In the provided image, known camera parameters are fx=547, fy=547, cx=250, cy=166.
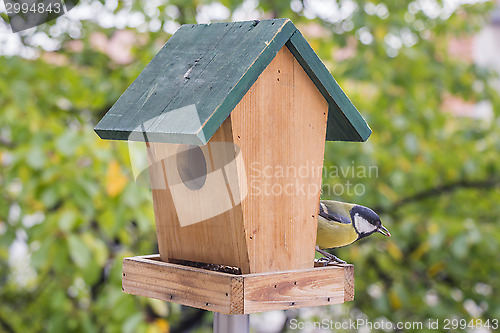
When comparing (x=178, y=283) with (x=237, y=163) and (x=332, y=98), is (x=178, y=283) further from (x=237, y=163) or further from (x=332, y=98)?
(x=332, y=98)

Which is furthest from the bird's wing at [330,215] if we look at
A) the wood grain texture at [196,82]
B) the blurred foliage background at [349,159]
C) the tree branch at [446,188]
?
the tree branch at [446,188]

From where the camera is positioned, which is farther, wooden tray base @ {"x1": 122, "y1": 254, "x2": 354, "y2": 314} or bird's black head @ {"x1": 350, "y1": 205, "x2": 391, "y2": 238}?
bird's black head @ {"x1": 350, "y1": 205, "x2": 391, "y2": 238}

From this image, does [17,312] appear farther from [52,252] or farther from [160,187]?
[160,187]

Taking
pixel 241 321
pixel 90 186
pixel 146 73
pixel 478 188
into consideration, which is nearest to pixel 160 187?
pixel 146 73

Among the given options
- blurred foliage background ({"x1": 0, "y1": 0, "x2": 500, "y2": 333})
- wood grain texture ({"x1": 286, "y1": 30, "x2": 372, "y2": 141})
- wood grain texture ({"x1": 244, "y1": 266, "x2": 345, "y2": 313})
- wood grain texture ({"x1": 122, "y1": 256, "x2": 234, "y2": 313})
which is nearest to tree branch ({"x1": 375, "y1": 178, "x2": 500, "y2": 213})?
blurred foliage background ({"x1": 0, "y1": 0, "x2": 500, "y2": 333})

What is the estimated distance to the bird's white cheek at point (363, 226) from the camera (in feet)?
4.50

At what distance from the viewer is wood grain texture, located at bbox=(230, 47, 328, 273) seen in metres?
1.24

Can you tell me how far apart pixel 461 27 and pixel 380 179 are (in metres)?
1.07

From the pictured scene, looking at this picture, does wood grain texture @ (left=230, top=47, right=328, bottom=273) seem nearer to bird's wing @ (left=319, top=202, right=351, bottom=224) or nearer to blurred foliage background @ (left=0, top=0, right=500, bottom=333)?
bird's wing @ (left=319, top=202, right=351, bottom=224)

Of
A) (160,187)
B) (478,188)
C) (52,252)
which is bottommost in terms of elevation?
(478,188)

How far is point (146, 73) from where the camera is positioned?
1.41 metres

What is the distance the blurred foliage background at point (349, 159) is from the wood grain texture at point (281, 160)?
3.43ft

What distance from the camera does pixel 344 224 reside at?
1.38 meters

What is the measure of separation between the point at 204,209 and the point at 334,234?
34cm
